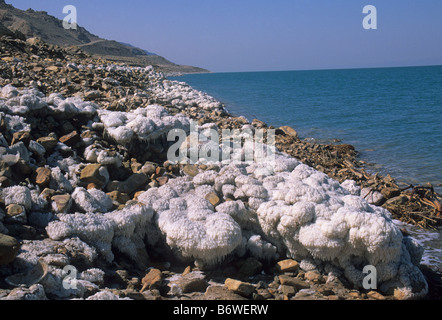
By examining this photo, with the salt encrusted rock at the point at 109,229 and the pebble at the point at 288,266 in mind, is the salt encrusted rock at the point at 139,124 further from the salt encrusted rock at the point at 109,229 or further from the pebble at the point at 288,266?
the pebble at the point at 288,266

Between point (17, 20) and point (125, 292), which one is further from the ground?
point (17, 20)

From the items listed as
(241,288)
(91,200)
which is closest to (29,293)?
(91,200)

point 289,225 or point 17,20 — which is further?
point 17,20

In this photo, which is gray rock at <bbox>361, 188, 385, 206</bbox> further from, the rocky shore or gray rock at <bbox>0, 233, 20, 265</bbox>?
gray rock at <bbox>0, 233, 20, 265</bbox>

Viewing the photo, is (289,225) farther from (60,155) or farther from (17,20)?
(17,20)

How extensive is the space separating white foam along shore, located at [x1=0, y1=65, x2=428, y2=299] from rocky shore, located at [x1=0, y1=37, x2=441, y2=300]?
0.02 meters

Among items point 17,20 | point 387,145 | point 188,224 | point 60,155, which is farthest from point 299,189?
point 17,20

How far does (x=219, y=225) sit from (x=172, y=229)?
0.72 meters

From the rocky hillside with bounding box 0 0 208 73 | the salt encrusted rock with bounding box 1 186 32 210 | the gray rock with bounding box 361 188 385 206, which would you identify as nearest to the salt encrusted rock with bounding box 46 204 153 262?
the salt encrusted rock with bounding box 1 186 32 210

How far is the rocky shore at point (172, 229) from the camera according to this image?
4891 mm

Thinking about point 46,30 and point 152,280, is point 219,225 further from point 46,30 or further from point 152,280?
point 46,30

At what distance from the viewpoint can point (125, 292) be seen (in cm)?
458
